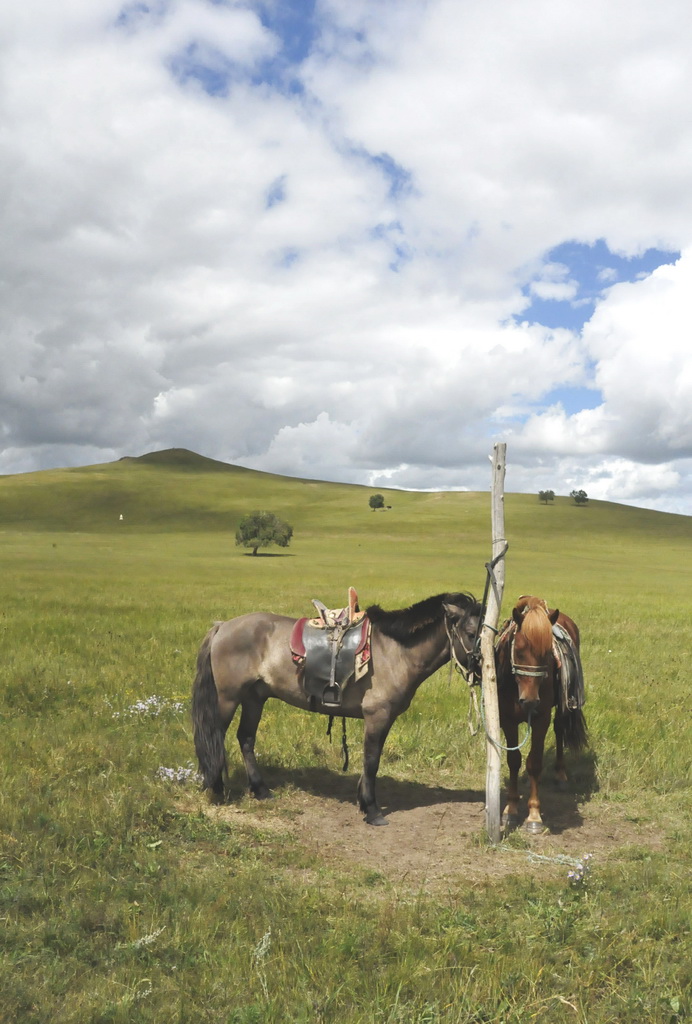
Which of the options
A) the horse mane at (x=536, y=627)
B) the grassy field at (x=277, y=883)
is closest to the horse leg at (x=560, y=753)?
the grassy field at (x=277, y=883)

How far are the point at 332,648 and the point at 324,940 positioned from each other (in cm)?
337

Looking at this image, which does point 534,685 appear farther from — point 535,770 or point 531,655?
point 535,770

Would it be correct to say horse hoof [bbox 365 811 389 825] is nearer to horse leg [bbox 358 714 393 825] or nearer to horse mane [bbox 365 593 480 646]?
horse leg [bbox 358 714 393 825]

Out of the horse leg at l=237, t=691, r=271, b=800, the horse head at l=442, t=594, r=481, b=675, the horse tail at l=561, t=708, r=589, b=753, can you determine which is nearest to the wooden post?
the horse head at l=442, t=594, r=481, b=675

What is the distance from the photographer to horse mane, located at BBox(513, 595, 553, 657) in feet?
24.0

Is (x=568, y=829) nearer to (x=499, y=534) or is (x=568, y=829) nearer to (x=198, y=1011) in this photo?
(x=499, y=534)

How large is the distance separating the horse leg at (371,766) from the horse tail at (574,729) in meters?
2.91

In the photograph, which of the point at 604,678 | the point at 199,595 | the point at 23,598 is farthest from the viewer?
the point at 199,595

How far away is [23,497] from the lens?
452ft

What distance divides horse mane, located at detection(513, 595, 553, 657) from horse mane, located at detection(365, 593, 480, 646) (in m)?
0.60

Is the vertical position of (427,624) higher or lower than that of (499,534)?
lower

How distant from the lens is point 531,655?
7352mm

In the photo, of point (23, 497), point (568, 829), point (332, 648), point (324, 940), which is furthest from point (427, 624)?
point (23, 497)

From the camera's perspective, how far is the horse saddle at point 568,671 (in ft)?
27.5
